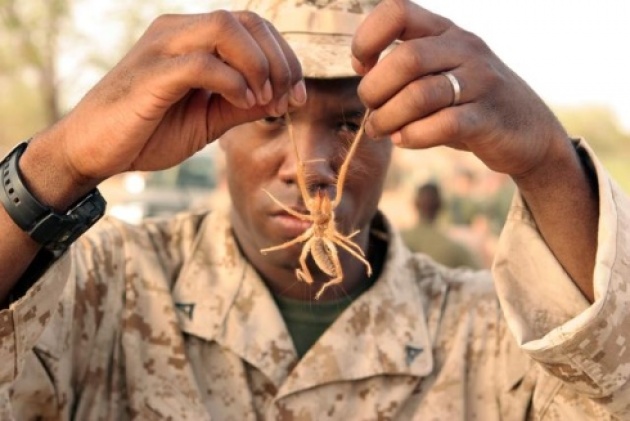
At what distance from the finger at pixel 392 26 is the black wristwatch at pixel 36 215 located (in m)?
0.74

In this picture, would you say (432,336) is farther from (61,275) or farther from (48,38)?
(48,38)

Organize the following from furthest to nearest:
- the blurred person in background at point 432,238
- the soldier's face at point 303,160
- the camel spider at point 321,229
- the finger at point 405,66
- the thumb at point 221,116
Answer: the blurred person in background at point 432,238 → the soldier's face at point 303,160 → the camel spider at point 321,229 → the thumb at point 221,116 → the finger at point 405,66

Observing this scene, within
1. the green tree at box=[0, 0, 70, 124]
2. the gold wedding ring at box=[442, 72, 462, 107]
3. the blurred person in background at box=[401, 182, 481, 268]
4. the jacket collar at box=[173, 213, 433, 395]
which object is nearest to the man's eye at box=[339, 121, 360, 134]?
the jacket collar at box=[173, 213, 433, 395]

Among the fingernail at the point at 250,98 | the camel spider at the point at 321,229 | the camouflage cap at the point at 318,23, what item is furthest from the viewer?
the camouflage cap at the point at 318,23

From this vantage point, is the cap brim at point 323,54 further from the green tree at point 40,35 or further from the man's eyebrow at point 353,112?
the green tree at point 40,35

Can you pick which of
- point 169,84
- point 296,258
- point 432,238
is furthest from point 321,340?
point 432,238

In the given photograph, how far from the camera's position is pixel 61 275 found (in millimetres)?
2340

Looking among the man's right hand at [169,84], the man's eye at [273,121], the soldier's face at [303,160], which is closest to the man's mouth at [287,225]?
the soldier's face at [303,160]

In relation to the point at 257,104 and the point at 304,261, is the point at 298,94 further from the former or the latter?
the point at 304,261

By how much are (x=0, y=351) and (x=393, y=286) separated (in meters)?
1.33

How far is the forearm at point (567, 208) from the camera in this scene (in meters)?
2.36

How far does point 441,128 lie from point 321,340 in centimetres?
111

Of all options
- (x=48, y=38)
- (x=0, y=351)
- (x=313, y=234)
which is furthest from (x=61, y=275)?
(x=48, y=38)

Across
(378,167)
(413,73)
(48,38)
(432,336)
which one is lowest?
(48,38)
